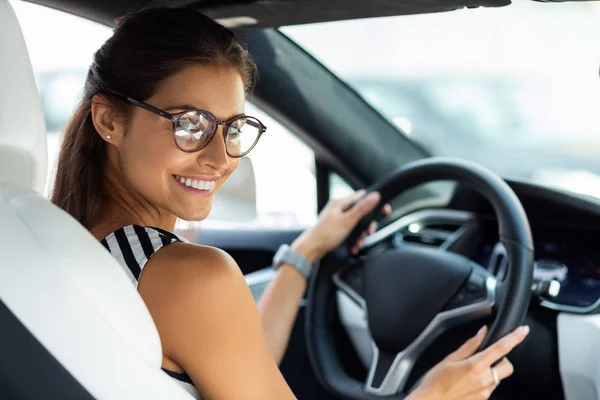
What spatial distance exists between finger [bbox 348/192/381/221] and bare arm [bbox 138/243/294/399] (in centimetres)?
93

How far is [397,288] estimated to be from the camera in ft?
6.52

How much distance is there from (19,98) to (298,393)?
1461 millimetres

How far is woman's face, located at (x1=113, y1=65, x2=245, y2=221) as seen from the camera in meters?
1.35

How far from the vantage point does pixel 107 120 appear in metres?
1.41

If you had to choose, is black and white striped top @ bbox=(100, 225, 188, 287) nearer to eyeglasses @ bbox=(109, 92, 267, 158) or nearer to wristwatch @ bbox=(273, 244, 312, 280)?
eyeglasses @ bbox=(109, 92, 267, 158)

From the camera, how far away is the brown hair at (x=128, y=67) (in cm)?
137

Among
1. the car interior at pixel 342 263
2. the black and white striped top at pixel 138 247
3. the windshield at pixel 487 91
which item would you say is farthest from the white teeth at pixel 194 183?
the windshield at pixel 487 91

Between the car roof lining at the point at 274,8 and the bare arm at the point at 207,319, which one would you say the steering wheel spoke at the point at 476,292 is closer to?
the car roof lining at the point at 274,8

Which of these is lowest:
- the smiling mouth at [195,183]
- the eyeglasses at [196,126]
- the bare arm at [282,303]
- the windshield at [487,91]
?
the windshield at [487,91]

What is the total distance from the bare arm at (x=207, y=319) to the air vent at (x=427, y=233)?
112 cm

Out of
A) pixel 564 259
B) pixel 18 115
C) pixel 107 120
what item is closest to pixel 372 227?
pixel 564 259

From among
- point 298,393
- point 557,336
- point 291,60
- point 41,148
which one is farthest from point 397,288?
point 41,148

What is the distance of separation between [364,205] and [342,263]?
16 centimetres

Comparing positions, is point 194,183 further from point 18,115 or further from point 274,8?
point 274,8
